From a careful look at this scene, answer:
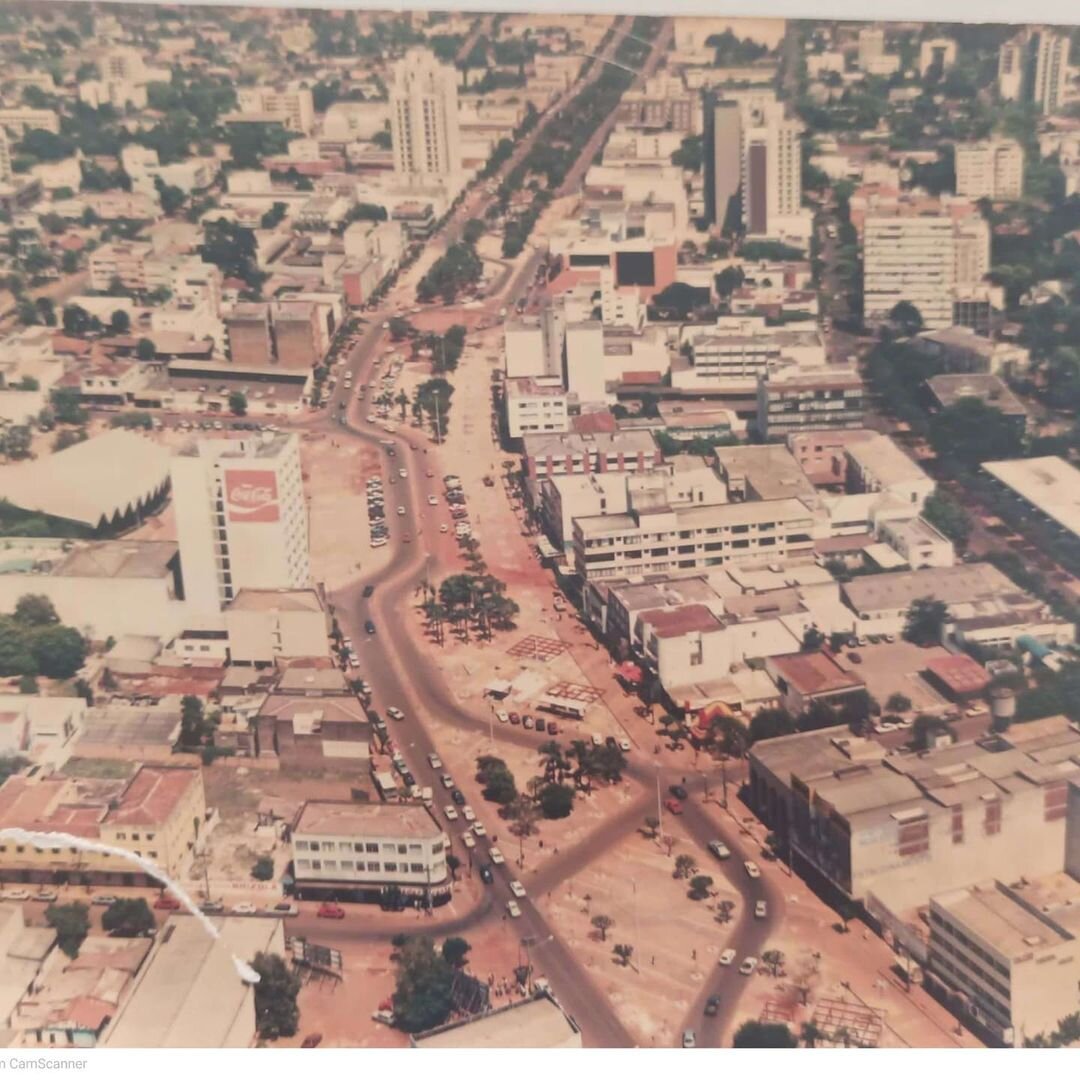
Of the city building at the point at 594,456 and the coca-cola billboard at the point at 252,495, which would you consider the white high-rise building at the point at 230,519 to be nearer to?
the coca-cola billboard at the point at 252,495

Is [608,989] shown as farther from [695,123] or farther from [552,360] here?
[695,123]

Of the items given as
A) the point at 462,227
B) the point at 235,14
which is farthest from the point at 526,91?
the point at 235,14

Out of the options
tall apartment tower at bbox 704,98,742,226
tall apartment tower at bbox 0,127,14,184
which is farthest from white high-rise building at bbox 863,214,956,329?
tall apartment tower at bbox 0,127,14,184

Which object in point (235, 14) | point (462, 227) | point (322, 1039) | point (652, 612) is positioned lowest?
point (322, 1039)

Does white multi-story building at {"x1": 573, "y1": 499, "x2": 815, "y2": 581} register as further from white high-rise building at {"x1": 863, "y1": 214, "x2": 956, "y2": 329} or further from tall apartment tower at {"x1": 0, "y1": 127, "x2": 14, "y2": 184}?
tall apartment tower at {"x1": 0, "y1": 127, "x2": 14, "y2": 184}

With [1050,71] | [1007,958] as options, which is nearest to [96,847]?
[1007,958]

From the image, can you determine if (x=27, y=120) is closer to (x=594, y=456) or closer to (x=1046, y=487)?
(x=594, y=456)
